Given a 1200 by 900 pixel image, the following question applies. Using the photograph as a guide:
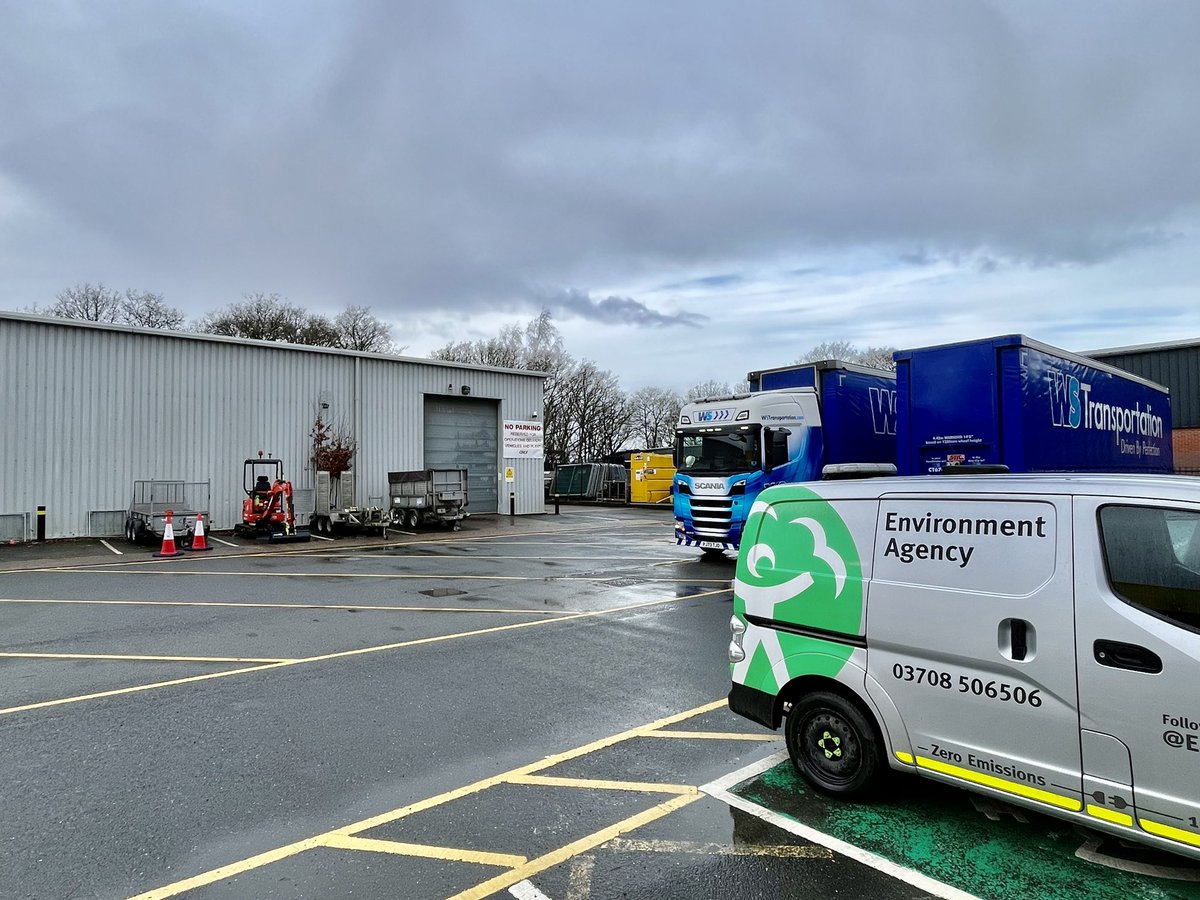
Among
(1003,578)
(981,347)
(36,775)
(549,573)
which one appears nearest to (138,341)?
(549,573)

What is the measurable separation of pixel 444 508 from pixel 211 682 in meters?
16.5

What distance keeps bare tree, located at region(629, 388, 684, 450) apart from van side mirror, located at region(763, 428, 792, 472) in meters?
53.5

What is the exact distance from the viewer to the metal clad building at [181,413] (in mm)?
19672

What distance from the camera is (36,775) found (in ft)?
14.6

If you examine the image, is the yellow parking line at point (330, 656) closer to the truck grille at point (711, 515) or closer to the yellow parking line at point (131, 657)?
the yellow parking line at point (131, 657)

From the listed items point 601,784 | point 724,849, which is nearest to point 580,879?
point 724,849

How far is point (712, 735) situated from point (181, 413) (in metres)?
22.1

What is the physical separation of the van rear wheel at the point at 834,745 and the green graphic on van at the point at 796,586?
21cm

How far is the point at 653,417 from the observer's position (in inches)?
2753

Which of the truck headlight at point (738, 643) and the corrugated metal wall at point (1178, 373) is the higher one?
the corrugated metal wall at point (1178, 373)

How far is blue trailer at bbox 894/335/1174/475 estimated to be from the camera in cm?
941

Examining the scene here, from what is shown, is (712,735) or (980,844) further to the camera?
(712,735)

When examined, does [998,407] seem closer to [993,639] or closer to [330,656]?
[993,639]

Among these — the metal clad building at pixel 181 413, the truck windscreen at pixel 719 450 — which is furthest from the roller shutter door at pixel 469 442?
the truck windscreen at pixel 719 450
